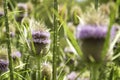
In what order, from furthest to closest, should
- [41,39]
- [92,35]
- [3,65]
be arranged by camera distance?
[3,65] < [41,39] < [92,35]

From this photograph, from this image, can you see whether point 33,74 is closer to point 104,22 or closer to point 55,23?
point 55,23

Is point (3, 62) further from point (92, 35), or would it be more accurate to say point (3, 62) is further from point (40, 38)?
point (92, 35)

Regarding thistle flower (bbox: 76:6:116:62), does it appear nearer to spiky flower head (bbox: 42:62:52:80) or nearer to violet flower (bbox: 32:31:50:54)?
violet flower (bbox: 32:31:50:54)

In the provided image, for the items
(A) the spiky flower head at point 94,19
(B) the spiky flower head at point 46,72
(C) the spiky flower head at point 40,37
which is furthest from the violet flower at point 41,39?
(A) the spiky flower head at point 94,19

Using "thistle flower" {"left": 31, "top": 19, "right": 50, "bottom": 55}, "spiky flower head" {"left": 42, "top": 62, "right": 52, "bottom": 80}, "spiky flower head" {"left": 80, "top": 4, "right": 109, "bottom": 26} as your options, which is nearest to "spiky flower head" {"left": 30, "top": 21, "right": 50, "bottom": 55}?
"thistle flower" {"left": 31, "top": 19, "right": 50, "bottom": 55}

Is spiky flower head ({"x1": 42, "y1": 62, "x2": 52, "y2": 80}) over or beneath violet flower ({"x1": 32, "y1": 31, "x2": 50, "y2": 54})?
beneath

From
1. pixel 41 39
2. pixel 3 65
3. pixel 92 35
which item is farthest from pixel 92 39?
pixel 3 65
